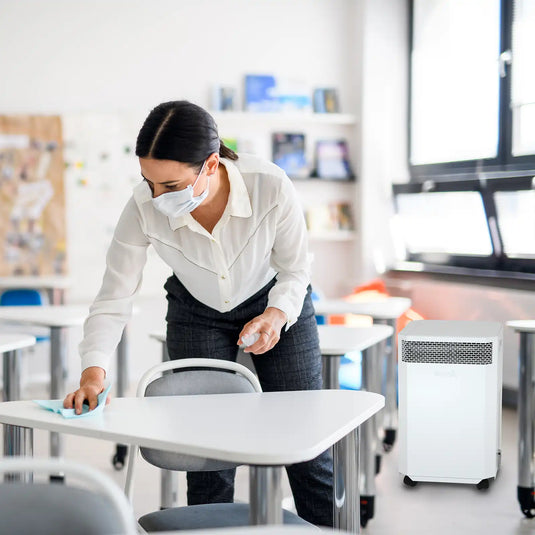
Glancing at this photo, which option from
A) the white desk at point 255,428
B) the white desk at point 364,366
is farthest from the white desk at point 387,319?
the white desk at point 255,428

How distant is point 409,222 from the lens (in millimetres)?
6027

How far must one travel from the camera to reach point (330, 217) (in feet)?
20.1

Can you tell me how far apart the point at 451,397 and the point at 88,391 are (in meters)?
1.33

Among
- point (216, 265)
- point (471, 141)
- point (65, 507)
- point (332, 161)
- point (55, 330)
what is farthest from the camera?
point (332, 161)

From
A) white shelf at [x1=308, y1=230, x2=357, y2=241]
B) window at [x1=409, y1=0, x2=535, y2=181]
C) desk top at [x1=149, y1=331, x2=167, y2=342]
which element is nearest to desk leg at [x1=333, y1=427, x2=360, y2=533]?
desk top at [x1=149, y1=331, x2=167, y2=342]

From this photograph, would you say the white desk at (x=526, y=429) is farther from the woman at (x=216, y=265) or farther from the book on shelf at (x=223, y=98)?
the book on shelf at (x=223, y=98)

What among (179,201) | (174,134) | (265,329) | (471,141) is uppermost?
(471,141)

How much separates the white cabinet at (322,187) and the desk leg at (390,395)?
1783mm

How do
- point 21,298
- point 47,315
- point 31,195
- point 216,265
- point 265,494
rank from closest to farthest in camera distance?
1. point 265,494
2. point 216,265
3. point 47,315
4. point 21,298
5. point 31,195

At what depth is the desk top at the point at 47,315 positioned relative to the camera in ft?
11.9

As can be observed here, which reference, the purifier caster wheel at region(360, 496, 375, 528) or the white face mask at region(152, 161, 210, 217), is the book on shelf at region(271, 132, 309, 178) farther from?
the white face mask at region(152, 161, 210, 217)

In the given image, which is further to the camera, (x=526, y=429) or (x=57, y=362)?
(x=57, y=362)

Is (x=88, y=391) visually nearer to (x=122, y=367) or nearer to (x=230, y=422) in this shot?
(x=230, y=422)

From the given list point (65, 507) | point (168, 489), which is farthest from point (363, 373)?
point (65, 507)
